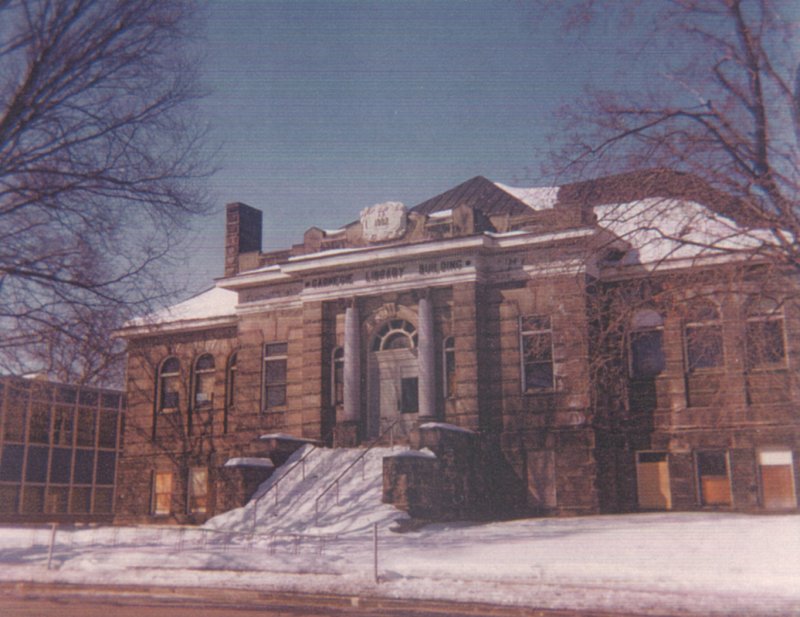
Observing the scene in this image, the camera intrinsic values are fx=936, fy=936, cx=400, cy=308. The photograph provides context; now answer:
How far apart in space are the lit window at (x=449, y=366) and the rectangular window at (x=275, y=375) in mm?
6057

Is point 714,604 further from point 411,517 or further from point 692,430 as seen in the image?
point 692,430

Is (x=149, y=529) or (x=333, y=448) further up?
(x=333, y=448)

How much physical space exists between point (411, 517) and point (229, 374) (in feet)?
43.3

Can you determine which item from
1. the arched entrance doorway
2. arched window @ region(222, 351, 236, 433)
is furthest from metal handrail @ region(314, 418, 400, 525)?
arched window @ region(222, 351, 236, 433)

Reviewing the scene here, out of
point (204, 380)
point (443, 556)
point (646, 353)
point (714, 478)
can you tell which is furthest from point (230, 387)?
point (443, 556)

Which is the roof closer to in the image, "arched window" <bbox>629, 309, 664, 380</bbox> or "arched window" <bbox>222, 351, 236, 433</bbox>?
"arched window" <bbox>629, 309, 664, 380</bbox>

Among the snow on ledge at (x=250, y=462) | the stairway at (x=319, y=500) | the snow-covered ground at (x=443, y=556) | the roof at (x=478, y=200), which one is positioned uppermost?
the roof at (x=478, y=200)

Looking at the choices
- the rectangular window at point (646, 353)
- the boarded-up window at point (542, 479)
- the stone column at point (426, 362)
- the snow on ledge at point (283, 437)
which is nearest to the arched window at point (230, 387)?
the snow on ledge at point (283, 437)

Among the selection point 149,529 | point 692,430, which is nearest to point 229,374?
point 149,529

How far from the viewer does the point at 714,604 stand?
11555mm

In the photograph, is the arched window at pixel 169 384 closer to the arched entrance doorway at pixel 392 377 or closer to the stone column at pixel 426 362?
the arched entrance doorway at pixel 392 377

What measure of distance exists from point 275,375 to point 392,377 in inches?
186

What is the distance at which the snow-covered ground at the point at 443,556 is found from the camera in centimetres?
1262

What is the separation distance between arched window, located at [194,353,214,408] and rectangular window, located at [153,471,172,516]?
Result: 278cm
